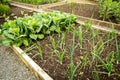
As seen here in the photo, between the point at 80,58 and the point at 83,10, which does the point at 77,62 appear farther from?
the point at 83,10

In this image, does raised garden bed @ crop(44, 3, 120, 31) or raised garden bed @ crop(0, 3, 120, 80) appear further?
raised garden bed @ crop(44, 3, 120, 31)

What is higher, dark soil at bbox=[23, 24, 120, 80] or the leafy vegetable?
the leafy vegetable

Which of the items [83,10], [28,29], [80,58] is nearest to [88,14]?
[83,10]

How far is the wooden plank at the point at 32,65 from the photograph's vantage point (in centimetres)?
303

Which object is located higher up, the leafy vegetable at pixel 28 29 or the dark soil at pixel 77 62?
the leafy vegetable at pixel 28 29

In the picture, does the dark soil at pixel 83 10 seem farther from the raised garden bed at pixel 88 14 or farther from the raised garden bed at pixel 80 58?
the raised garden bed at pixel 80 58

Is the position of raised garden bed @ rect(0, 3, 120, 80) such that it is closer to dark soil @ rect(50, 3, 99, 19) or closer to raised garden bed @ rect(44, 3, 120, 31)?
raised garden bed @ rect(44, 3, 120, 31)

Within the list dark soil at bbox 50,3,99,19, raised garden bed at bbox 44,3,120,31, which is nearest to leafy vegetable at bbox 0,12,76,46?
raised garden bed at bbox 44,3,120,31

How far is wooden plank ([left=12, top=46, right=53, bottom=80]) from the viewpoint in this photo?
3025 mm

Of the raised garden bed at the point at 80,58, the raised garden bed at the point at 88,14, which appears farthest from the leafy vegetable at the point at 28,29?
the raised garden bed at the point at 88,14

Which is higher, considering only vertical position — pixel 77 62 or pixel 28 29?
pixel 28 29

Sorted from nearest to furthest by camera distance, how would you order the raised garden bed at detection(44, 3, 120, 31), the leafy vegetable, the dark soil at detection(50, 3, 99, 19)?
the leafy vegetable, the raised garden bed at detection(44, 3, 120, 31), the dark soil at detection(50, 3, 99, 19)

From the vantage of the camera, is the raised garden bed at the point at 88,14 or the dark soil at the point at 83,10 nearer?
the raised garden bed at the point at 88,14

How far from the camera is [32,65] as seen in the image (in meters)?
3.39
